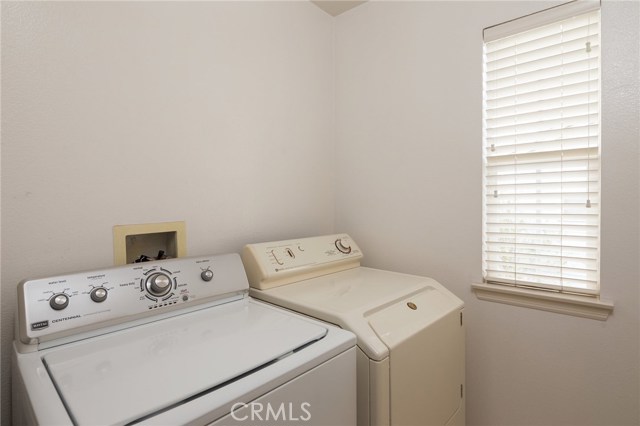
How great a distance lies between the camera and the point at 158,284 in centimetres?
105

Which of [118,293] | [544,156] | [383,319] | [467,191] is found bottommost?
[383,319]

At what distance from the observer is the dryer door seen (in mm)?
1005

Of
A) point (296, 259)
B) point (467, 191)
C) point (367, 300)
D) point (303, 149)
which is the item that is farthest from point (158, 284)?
point (467, 191)

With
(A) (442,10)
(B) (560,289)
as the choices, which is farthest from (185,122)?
(B) (560,289)

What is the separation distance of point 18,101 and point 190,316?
0.82 metres

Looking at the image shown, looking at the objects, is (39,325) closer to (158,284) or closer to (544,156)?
(158,284)

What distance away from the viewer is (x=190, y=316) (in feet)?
3.58

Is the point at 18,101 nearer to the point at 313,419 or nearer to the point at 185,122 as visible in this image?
the point at 185,122

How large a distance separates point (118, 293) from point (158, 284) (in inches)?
4.4

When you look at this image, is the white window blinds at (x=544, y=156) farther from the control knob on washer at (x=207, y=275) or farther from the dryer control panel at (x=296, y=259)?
the control knob on washer at (x=207, y=275)

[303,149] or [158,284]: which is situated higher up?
[303,149]

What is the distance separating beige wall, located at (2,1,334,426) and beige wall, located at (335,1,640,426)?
1.06ft

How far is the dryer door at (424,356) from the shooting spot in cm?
101

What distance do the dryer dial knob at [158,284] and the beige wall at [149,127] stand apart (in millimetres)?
236
